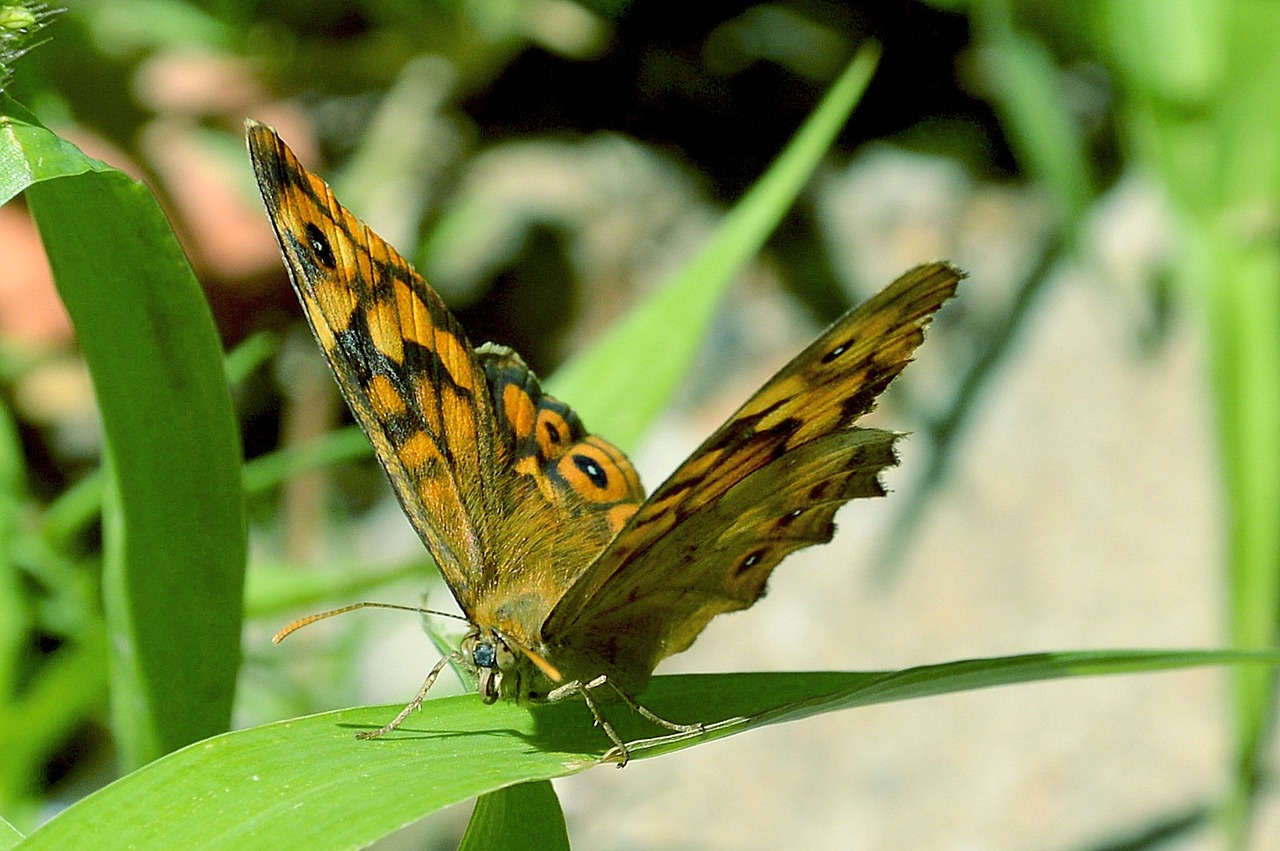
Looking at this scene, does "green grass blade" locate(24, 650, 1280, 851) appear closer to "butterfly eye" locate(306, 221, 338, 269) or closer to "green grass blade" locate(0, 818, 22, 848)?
"green grass blade" locate(0, 818, 22, 848)

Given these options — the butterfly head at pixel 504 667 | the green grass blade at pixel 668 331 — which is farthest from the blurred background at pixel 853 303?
the butterfly head at pixel 504 667

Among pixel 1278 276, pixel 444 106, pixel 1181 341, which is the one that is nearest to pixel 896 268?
pixel 1181 341

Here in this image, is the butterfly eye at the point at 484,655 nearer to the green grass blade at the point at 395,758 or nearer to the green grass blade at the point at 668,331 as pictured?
the green grass blade at the point at 395,758

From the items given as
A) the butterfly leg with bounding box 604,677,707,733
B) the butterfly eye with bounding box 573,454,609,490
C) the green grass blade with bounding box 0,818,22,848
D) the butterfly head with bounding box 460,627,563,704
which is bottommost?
the butterfly leg with bounding box 604,677,707,733

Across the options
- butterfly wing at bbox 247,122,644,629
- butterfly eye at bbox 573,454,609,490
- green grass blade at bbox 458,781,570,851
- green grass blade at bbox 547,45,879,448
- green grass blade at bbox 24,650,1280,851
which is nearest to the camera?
green grass blade at bbox 24,650,1280,851

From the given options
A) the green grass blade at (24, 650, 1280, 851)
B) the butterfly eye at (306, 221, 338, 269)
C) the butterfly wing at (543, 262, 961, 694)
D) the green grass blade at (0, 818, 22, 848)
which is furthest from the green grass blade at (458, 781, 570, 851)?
the butterfly eye at (306, 221, 338, 269)

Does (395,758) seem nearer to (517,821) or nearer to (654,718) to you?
(517,821)

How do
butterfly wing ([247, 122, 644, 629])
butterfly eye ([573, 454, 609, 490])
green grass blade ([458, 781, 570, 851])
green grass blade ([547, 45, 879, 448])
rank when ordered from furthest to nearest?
green grass blade ([547, 45, 879, 448]) < butterfly eye ([573, 454, 609, 490]) < butterfly wing ([247, 122, 644, 629]) < green grass blade ([458, 781, 570, 851])

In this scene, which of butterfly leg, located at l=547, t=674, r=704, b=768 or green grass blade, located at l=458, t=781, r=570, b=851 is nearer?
green grass blade, located at l=458, t=781, r=570, b=851
